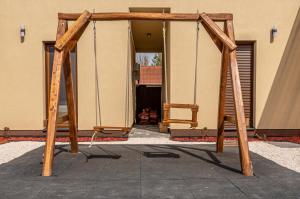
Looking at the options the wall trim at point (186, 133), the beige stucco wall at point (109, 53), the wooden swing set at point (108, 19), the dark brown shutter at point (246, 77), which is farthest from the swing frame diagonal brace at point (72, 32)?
the dark brown shutter at point (246, 77)

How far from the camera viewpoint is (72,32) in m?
6.02

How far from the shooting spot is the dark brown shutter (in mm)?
10836

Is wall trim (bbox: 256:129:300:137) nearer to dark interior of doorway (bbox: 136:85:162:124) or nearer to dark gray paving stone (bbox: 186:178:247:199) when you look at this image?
dark gray paving stone (bbox: 186:178:247:199)

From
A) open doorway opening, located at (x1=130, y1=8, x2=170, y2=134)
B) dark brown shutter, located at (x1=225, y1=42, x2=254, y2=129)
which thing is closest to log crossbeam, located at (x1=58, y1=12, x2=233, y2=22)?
dark brown shutter, located at (x1=225, y1=42, x2=254, y2=129)

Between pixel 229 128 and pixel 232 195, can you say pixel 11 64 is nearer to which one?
pixel 229 128

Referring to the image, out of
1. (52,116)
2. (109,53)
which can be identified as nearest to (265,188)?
(52,116)

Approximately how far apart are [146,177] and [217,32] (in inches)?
121

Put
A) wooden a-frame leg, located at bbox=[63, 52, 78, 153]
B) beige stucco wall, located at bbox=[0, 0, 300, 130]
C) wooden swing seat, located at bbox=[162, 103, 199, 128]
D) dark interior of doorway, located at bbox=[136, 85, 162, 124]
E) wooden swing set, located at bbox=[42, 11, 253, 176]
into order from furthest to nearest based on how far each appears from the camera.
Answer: dark interior of doorway, located at bbox=[136, 85, 162, 124] < beige stucco wall, located at bbox=[0, 0, 300, 130] < wooden swing seat, located at bbox=[162, 103, 199, 128] < wooden a-frame leg, located at bbox=[63, 52, 78, 153] < wooden swing set, located at bbox=[42, 11, 253, 176]

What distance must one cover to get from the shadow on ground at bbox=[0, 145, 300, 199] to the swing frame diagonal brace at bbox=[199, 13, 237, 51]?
2.32 meters

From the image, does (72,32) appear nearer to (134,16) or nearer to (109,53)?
(134,16)

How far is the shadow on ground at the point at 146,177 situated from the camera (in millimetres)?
4305

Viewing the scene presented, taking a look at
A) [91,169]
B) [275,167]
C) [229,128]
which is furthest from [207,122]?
[91,169]

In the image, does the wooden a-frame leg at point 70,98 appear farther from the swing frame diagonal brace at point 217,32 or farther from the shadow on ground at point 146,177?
the swing frame diagonal brace at point 217,32

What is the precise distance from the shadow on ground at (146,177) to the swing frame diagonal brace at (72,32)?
2.30 metres
